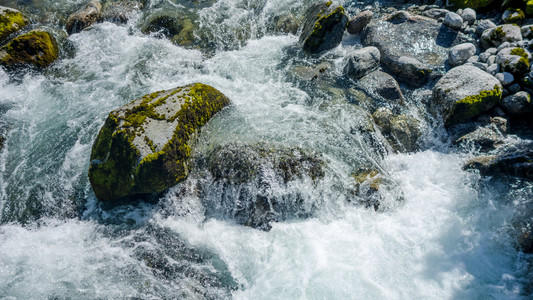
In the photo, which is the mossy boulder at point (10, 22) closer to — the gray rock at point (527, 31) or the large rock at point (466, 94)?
the large rock at point (466, 94)

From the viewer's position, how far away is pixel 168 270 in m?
5.48

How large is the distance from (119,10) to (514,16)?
14008mm

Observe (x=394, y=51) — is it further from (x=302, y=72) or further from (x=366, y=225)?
(x=366, y=225)

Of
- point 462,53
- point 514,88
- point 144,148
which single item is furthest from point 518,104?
point 144,148

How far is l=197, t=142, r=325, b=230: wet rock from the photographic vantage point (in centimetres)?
635

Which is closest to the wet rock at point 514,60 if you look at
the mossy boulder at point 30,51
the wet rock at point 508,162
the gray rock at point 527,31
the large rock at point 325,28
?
the gray rock at point 527,31

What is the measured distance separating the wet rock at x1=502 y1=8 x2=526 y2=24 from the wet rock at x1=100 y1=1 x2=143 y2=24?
13.4 meters

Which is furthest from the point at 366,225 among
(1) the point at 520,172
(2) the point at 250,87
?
(2) the point at 250,87

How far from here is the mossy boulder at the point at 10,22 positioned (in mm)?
10698

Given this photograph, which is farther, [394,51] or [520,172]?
[394,51]

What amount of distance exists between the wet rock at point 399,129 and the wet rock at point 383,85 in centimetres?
60

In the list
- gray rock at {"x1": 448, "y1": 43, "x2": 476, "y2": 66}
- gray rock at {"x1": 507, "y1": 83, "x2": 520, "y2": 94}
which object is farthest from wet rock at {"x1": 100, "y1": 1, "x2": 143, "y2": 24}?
gray rock at {"x1": 507, "y1": 83, "x2": 520, "y2": 94}

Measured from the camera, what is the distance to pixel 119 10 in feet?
40.8

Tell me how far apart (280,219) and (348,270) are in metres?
1.64
